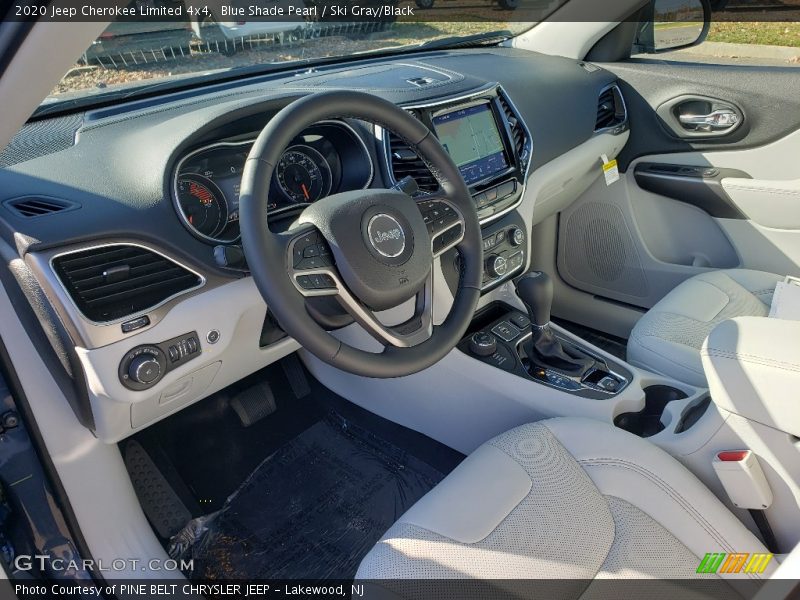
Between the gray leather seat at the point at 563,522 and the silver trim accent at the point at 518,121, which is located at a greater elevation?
the silver trim accent at the point at 518,121

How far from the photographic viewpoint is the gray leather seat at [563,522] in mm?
1214

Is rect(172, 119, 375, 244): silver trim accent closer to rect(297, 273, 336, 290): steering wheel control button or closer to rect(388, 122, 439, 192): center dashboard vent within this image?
rect(388, 122, 439, 192): center dashboard vent

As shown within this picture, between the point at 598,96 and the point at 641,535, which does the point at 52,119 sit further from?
the point at 598,96

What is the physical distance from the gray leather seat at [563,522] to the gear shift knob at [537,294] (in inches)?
21.2

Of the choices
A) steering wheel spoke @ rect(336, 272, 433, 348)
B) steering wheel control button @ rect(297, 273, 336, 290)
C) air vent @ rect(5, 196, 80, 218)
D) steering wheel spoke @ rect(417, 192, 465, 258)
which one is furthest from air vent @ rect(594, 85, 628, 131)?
air vent @ rect(5, 196, 80, 218)

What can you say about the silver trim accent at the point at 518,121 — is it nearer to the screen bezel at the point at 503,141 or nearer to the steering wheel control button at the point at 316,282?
the screen bezel at the point at 503,141

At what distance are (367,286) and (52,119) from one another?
1034 millimetres

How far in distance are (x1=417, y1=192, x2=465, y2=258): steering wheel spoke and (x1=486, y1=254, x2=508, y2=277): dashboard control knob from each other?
1.89 ft

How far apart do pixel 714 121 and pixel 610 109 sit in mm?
394

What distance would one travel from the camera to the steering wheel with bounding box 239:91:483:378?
1214mm

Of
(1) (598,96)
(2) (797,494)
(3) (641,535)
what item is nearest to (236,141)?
(3) (641,535)

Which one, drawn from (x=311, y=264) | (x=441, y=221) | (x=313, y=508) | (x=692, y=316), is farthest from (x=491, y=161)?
(x=313, y=508)

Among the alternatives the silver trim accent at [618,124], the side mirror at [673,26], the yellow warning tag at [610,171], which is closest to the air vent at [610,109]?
the silver trim accent at [618,124]

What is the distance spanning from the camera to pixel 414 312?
1508 mm
